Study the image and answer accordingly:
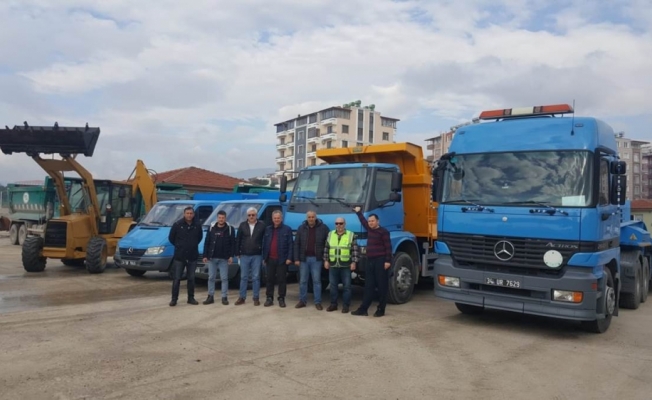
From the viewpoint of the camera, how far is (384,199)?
31.7ft

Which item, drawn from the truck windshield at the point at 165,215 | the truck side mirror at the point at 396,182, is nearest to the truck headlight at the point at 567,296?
the truck side mirror at the point at 396,182

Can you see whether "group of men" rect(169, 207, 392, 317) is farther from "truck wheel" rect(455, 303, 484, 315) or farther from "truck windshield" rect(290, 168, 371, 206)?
"truck wheel" rect(455, 303, 484, 315)

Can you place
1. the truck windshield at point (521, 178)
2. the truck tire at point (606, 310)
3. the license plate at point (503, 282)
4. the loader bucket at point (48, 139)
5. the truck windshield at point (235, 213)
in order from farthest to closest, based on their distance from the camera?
1. the loader bucket at point (48, 139)
2. the truck windshield at point (235, 213)
3. the truck tire at point (606, 310)
4. the license plate at point (503, 282)
5. the truck windshield at point (521, 178)

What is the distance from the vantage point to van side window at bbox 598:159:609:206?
7.34m

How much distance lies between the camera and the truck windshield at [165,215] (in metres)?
13.4

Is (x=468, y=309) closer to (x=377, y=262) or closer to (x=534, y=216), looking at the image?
(x=377, y=262)

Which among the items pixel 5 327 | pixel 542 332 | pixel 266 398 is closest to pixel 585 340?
pixel 542 332

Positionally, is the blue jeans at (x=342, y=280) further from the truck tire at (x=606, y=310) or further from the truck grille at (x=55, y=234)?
the truck grille at (x=55, y=234)

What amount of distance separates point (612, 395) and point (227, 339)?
452 cm

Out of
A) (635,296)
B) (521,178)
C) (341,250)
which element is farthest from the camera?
(635,296)

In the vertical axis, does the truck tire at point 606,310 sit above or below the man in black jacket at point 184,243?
below

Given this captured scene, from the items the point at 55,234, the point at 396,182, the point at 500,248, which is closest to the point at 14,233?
the point at 55,234

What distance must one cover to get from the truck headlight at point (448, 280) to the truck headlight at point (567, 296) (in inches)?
54.5

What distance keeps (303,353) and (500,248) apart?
10.4 ft
